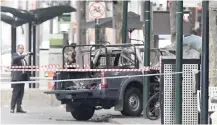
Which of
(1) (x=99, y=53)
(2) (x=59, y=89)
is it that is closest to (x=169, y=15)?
(1) (x=99, y=53)

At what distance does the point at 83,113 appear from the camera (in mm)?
15781

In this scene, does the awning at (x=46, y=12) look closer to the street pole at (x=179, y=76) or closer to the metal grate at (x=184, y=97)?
the metal grate at (x=184, y=97)

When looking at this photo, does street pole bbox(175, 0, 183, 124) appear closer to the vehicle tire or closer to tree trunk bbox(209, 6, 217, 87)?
tree trunk bbox(209, 6, 217, 87)

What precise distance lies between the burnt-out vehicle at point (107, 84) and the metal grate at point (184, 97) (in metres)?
3.63

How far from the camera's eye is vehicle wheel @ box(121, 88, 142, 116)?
15438 millimetres

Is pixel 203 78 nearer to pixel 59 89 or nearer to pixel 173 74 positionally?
pixel 173 74

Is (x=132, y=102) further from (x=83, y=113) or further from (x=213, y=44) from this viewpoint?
(x=213, y=44)

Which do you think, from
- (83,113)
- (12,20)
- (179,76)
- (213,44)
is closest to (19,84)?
(83,113)

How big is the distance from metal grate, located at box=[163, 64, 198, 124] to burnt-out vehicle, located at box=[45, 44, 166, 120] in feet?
11.9

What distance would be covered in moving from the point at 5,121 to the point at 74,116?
1755mm

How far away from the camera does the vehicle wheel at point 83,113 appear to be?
15711mm

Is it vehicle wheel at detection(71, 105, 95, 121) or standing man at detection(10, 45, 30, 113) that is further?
standing man at detection(10, 45, 30, 113)

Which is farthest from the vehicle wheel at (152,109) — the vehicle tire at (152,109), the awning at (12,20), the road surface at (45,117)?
the awning at (12,20)

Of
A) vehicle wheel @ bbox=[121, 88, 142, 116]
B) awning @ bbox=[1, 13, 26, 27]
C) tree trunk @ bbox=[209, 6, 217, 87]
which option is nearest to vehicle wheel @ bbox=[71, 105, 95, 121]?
vehicle wheel @ bbox=[121, 88, 142, 116]
